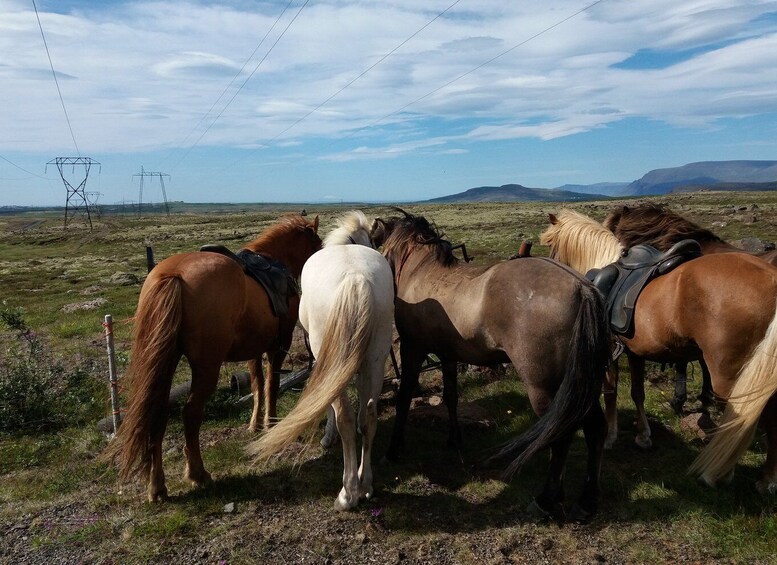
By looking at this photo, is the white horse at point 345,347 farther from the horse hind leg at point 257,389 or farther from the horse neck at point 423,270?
the horse hind leg at point 257,389

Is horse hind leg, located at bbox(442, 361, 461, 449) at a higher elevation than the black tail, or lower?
lower

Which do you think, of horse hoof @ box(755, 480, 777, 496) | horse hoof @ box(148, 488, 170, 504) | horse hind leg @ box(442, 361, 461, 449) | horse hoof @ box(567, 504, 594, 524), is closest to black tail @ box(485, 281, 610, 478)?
horse hoof @ box(567, 504, 594, 524)

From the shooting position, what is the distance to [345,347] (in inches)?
160

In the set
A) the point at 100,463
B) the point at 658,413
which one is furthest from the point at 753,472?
the point at 100,463

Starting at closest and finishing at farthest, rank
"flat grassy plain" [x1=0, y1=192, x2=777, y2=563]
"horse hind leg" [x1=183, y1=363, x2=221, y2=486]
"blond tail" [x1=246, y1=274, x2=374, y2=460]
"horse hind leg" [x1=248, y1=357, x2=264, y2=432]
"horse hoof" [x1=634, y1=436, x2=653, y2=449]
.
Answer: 1. "flat grassy plain" [x1=0, y1=192, x2=777, y2=563]
2. "blond tail" [x1=246, y1=274, x2=374, y2=460]
3. "horse hind leg" [x1=183, y1=363, x2=221, y2=486]
4. "horse hoof" [x1=634, y1=436, x2=653, y2=449]
5. "horse hind leg" [x1=248, y1=357, x2=264, y2=432]

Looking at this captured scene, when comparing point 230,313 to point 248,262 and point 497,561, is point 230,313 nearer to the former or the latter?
point 248,262

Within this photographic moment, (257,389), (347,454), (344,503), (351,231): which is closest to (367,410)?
(347,454)

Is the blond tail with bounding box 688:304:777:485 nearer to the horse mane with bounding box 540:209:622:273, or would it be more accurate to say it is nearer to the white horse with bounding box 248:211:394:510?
the horse mane with bounding box 540:209:622:273

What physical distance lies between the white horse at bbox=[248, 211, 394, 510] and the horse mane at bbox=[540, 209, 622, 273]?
276cm

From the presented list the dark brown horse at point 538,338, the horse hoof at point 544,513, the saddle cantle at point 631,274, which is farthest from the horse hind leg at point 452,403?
the saddle cantle at point 631,274

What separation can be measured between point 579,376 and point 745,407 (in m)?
1.47

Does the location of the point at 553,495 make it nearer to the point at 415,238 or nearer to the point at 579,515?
the point at 579,515

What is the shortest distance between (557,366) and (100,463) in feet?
15.1

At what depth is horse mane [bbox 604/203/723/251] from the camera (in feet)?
19.2
